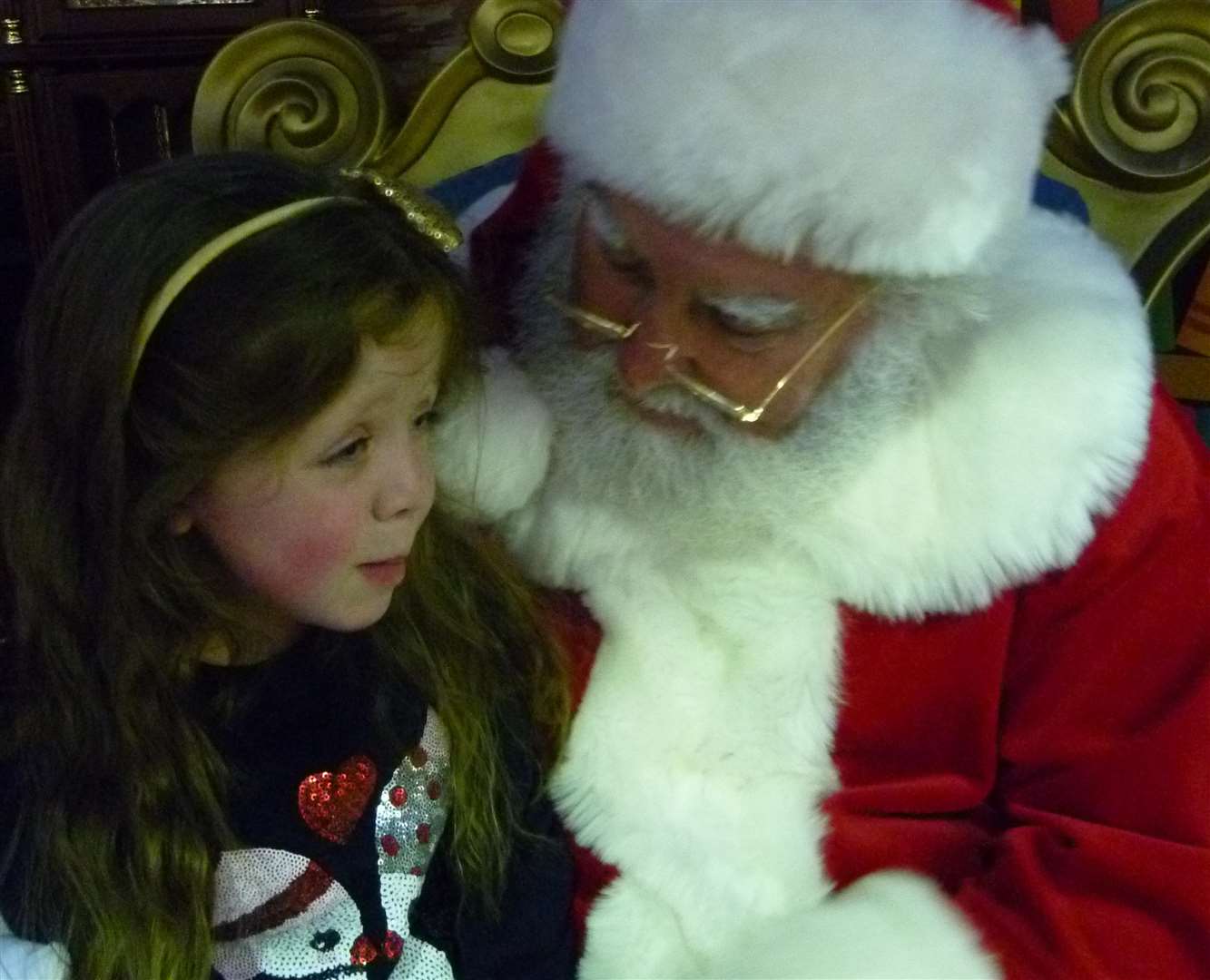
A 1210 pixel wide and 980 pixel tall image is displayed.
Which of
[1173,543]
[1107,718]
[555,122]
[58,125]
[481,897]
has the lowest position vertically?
[481,897]

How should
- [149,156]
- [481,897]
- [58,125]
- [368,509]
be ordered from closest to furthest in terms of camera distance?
[368,509]
[481,897]
[58,125]
[149,156]

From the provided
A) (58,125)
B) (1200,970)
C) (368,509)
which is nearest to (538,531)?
(368,509)

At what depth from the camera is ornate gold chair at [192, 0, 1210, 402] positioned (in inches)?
43.5

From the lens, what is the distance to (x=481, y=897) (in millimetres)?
854

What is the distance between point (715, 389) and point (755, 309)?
73 mm

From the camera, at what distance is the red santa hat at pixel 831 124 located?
2.25 feet

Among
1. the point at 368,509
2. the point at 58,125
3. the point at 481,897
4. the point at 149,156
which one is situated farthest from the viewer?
the point at 149,156

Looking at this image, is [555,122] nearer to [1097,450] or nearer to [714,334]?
[714,334]

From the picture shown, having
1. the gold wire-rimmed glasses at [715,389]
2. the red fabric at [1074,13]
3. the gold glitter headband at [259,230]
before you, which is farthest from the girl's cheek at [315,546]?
the red fabric at [1074,13]

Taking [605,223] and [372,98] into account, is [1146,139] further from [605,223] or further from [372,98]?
[372,98]

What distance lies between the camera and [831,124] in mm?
687

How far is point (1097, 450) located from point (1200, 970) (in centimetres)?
36

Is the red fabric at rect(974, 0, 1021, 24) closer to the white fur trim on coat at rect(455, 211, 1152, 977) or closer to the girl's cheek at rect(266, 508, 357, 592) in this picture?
the white fur trim on coat at rect(455, 211, 1152, 977)

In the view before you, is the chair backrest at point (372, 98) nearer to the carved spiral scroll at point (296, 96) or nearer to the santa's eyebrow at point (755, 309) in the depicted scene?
the carved spiral scroll at point (296, 96)
